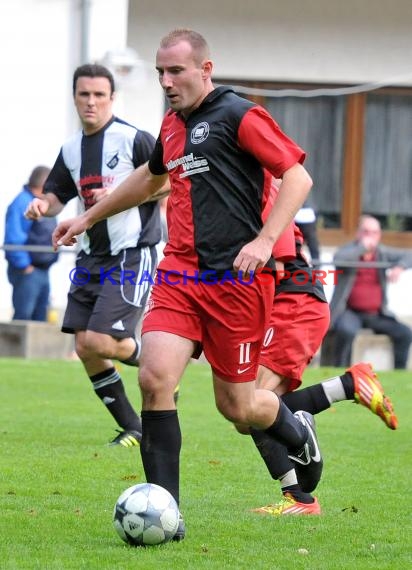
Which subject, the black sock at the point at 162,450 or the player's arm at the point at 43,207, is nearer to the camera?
the black sock at the point at 162,450

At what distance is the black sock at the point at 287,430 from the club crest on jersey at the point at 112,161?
2962 millimetres

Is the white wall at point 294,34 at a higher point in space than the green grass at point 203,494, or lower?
higher

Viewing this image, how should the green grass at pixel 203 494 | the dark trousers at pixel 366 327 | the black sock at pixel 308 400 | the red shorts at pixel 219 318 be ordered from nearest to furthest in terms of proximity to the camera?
the green grass at pixel 203 494
the red shorts at pixel 219 318
the black sock at pixel 308 400
the dark trousers at pixel 366 327

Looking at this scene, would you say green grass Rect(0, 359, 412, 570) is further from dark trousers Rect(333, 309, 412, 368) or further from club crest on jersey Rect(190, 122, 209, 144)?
dark trousers Rect(333, 309, 412, 368)

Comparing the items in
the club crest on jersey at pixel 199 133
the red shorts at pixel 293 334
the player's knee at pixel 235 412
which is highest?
the club crest on jersey at pixel 199 133

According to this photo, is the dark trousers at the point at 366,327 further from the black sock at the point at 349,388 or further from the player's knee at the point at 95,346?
the black sock at the point at 349,388

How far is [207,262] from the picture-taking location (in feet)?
19.2

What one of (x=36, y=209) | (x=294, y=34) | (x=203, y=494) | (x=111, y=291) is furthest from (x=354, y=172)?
(x=203, y=494)

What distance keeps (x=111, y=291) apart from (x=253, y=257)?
3.30 meters

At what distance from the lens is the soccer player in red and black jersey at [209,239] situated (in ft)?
18.7

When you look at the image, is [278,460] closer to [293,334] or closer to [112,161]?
[293,334]

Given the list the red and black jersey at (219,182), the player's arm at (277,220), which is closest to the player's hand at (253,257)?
the player's arm at (277,220)

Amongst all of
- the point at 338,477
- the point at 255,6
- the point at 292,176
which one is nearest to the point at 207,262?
the point at 292,176

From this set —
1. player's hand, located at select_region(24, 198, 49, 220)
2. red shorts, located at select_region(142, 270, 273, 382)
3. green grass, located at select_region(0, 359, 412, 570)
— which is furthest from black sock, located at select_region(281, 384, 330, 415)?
player's hand, located at select_region(24, 198, 49, 220)
